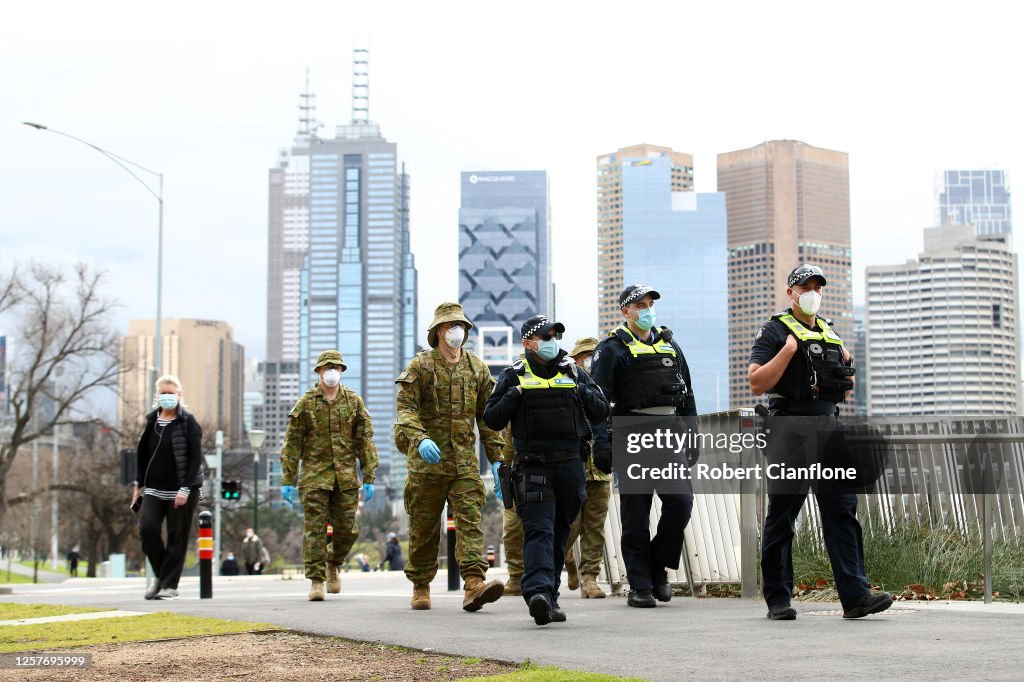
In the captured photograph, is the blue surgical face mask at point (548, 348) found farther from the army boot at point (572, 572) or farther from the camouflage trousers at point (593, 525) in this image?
the army boot at point (572, 572)

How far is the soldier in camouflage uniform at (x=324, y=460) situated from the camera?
12.8 m

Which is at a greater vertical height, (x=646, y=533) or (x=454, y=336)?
(x=454, y=336)

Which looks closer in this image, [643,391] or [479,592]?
[643,391]

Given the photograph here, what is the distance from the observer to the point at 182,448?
1292 cm

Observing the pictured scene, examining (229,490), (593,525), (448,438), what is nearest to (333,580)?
(593,525)

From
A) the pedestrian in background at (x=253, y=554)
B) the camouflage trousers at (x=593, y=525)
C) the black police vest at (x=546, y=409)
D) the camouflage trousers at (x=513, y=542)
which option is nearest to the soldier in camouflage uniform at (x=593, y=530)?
the camouflage trousers at (x=593, y=525)

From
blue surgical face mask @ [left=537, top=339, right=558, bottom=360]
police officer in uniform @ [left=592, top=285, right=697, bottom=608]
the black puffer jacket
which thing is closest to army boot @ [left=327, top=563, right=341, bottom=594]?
the black puffer jacket

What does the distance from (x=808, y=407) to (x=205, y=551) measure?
695 centimetres

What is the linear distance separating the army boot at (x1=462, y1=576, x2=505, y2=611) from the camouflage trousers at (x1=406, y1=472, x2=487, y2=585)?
0.06 m

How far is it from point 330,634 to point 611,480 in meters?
4.48

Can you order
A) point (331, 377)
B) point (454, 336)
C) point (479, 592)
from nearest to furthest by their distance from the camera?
point (479, 592) → point (454, 336) → point (331, 377)

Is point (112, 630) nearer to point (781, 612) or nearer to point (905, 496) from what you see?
point (781, 612)

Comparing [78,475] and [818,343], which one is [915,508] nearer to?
[818,343]

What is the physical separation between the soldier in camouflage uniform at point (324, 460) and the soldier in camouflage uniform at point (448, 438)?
7.74 feet
